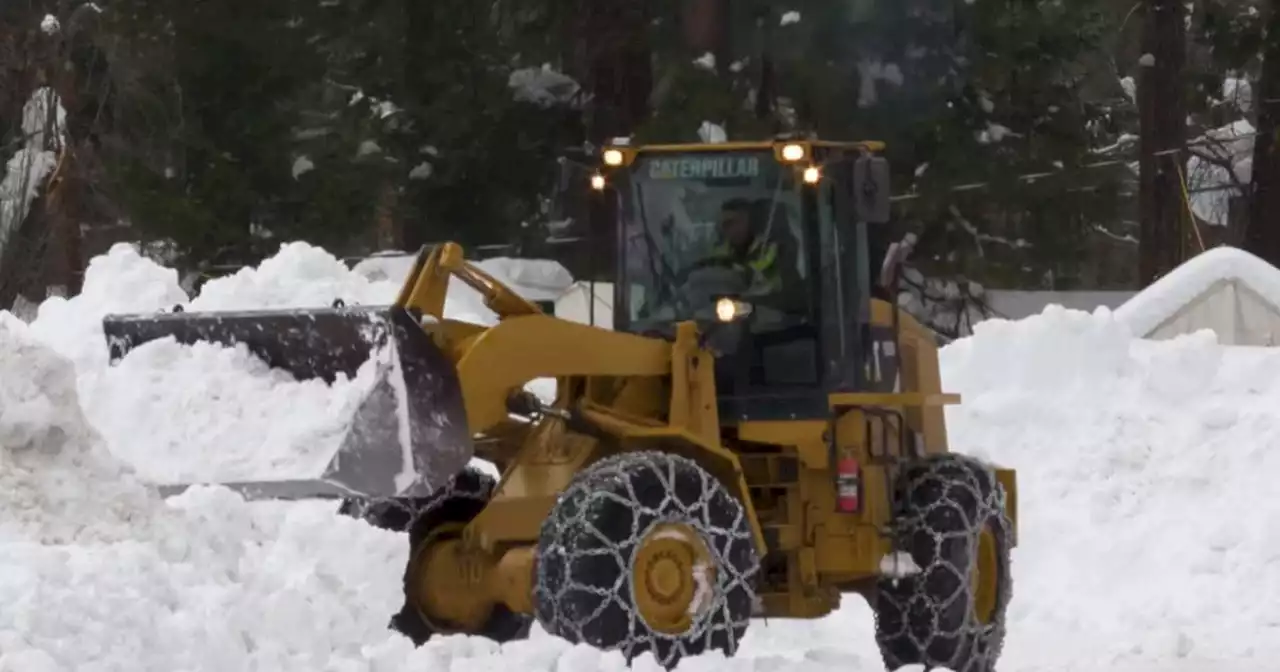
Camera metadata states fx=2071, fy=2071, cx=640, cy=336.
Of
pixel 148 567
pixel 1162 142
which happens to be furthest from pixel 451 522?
pixel 1162 142

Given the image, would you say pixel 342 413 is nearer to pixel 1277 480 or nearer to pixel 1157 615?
pixel 1157 615

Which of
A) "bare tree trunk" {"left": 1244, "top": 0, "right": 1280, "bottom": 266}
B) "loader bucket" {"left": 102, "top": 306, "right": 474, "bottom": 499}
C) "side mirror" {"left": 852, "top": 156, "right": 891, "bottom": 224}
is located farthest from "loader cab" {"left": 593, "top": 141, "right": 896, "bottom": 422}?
"bare tree trunk" {"left": 1244, "top": 0, "right": 1280, "bottom": 266}

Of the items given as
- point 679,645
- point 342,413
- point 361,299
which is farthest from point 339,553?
point 361,299

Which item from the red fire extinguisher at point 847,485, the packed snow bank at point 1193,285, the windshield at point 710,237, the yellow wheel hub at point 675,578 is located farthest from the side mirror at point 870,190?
the packed snow bank at point 1193,285

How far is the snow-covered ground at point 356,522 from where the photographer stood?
646 cm

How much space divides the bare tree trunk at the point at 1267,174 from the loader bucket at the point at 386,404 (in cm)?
2039

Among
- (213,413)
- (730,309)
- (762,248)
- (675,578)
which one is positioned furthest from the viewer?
(762,248)

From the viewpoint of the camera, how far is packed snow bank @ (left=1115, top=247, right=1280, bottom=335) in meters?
19.7

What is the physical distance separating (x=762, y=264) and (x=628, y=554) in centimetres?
197

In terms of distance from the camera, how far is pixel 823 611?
31.5 feet

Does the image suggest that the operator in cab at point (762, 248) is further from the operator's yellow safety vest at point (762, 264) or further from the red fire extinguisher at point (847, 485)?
the red fire extinguisher at point (847, 485)

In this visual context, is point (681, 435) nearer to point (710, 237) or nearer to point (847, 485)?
point (847, 485)

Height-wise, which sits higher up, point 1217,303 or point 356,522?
point 1217,303

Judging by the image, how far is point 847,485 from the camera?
9.33 meters
